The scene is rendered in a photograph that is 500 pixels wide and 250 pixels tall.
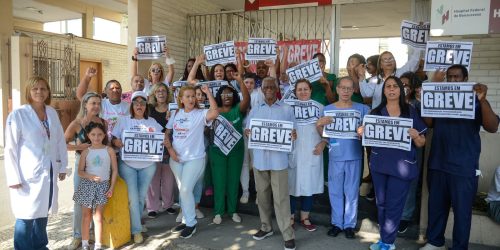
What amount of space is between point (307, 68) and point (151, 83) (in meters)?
2.14

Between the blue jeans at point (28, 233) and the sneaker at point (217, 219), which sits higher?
the blue jeans at point (28, 233)

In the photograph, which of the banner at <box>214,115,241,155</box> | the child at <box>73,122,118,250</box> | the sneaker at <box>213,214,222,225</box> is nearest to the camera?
the child at <box>73,122,118,250</box>

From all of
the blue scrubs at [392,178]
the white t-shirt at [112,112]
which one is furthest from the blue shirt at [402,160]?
the white t-shirt at [112,112]

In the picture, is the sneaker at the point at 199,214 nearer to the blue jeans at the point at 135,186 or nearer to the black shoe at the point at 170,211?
the black shoe at the point at 170,211

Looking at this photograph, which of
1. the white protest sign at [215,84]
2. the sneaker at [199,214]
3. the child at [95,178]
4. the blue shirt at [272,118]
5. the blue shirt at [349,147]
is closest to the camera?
the child at [95,178]

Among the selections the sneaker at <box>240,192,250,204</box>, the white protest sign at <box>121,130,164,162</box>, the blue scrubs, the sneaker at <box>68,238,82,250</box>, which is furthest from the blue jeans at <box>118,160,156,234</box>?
the blue scrubs

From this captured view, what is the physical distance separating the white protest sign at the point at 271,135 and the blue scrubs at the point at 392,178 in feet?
2.91

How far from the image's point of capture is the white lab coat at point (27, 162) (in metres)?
3.53

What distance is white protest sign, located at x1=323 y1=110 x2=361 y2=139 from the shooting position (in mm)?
4402

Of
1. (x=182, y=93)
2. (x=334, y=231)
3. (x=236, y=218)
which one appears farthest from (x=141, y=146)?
(x=334, y=231)

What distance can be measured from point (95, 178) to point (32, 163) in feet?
2.20

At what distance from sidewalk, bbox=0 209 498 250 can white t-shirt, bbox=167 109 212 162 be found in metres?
0.96

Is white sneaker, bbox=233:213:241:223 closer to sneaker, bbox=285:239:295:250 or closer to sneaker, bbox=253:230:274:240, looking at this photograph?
sneaker, bbox=253:230:274:240

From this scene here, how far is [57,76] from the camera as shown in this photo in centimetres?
1164
